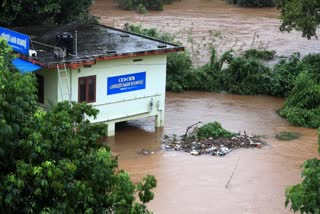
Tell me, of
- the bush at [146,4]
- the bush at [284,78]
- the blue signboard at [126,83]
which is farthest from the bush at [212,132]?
the bush at [146,4]

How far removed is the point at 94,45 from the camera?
17.8 m

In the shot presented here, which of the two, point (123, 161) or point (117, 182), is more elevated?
point (117, 182)

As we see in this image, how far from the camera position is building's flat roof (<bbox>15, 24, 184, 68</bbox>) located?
1602 centimetres

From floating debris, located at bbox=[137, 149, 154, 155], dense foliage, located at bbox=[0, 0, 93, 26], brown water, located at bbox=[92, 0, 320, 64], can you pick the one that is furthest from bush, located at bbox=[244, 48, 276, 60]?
floating debris, located at bbox=[137, 149, 154, 155]

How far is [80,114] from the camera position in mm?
7574

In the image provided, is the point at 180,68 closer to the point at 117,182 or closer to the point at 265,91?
the point at 265,91

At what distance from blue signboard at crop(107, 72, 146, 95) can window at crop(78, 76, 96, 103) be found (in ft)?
1.41

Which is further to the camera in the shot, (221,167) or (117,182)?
(221,167)

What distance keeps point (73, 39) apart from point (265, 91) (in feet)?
27.0

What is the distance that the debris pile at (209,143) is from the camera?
54.6 feet

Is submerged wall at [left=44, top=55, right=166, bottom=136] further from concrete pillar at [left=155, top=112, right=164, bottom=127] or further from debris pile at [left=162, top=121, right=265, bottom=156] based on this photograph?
debris pile at [left=162, top=121, right=265, bottom=156]

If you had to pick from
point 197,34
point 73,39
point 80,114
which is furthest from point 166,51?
point 197,34

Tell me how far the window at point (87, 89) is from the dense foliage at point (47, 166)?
907cm

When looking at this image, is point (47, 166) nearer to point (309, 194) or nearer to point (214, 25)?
point (309, 194)
